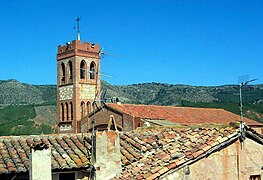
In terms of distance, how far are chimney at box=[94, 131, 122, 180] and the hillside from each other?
5231 centimetres

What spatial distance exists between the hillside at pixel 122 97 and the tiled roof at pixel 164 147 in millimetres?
50805

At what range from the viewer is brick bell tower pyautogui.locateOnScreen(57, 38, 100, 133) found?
4622 centimetres

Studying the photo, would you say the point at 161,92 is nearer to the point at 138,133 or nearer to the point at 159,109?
the point at 159,109

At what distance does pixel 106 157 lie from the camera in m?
10.3

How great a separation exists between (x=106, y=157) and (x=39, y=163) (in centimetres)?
170

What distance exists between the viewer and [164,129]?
12844mm

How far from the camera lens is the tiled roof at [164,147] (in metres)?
9.41

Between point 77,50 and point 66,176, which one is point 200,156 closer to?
point 66,176

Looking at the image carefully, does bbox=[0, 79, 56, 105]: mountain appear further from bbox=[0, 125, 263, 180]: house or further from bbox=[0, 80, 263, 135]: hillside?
bbox=[0, 125, 263, 180]: house

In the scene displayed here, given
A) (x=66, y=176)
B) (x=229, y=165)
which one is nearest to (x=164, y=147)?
(x=229, y=165)

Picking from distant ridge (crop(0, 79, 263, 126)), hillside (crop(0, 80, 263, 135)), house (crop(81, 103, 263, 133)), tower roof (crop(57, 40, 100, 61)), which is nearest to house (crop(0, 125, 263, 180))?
house (crop(81, 103, 263, 133))

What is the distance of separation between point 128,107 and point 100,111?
8.62ft

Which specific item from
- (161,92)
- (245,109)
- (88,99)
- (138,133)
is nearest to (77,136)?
(138,133)

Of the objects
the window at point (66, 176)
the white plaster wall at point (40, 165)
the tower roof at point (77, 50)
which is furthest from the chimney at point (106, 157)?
the tower roof at point (77, 50)
